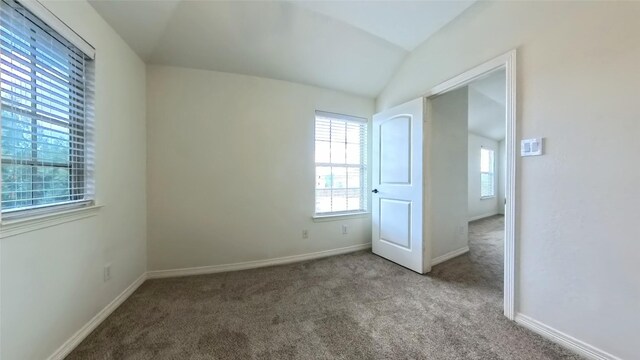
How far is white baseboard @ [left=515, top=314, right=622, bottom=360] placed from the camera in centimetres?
129

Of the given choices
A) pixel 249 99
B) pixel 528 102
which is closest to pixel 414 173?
pixel 528 102

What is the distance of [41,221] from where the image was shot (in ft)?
4.05

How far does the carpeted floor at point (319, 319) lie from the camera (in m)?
1.37

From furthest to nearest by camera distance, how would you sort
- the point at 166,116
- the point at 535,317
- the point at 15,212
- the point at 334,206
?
1. the point at 334,206
2. the point at 166,116
3. the point at 535,317
4. the point at 15,212

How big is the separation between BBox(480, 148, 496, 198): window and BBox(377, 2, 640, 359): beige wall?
17.3ft

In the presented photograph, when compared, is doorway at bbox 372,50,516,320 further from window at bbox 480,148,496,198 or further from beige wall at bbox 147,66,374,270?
window at bbox 480,148,496,198

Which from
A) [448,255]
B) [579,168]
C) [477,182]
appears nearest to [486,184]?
[477,182]

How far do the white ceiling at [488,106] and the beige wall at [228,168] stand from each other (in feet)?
8.67

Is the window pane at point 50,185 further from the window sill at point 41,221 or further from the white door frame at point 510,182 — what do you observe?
the white door frame at point 510,182

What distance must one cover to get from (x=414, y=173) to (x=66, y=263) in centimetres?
291

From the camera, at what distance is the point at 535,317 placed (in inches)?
61.2

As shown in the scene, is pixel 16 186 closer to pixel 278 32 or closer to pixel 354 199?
pixel 278 32

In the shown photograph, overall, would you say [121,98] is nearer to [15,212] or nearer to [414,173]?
[15,212]

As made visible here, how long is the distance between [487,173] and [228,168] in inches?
272
